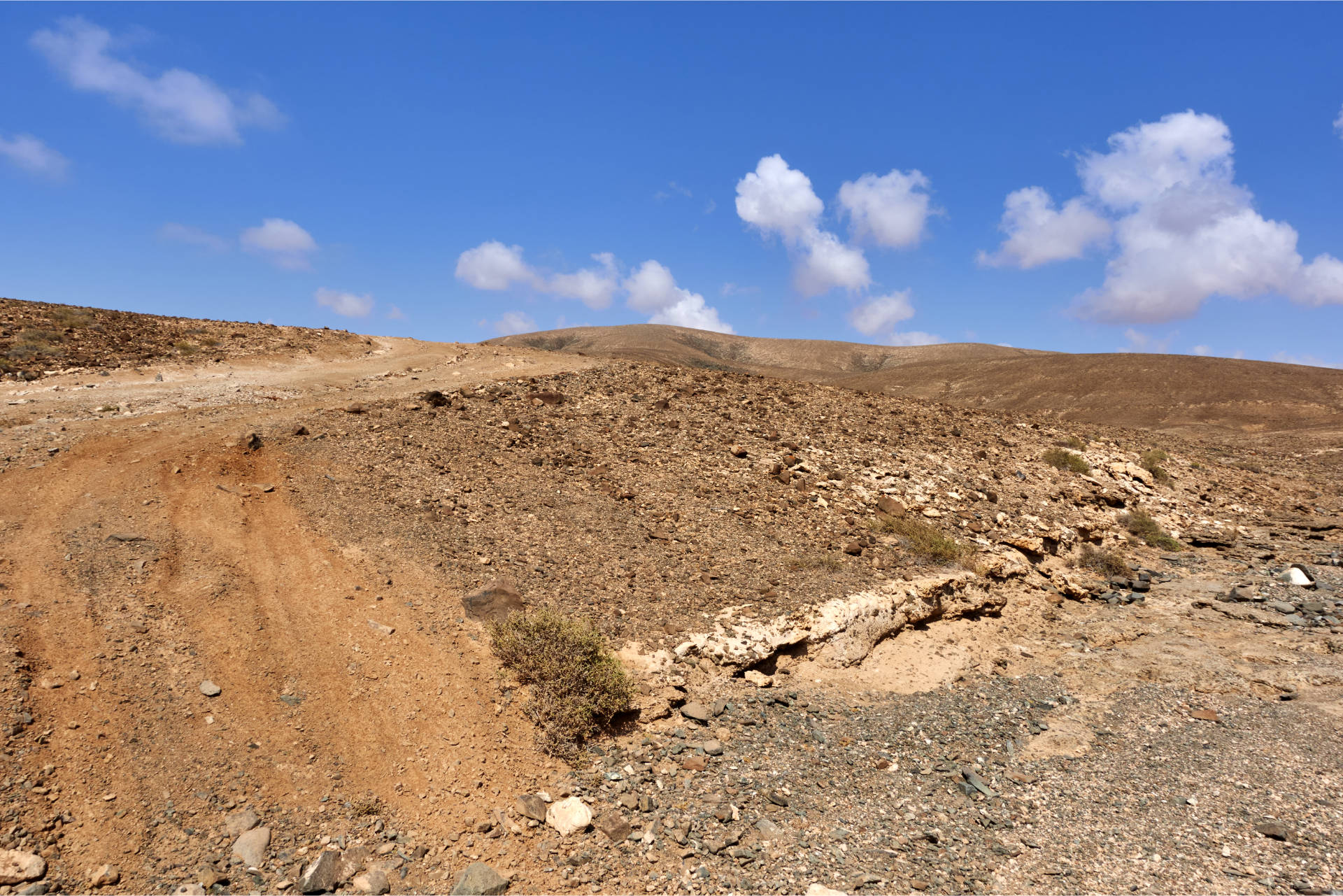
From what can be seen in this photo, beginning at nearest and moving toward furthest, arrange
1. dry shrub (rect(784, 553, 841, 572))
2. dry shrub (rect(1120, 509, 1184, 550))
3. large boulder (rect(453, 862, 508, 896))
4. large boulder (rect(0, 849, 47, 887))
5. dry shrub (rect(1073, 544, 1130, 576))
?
large boulder (rect(0, 849, 47, 887)), large boulder (rect(453, 862, 508, 896)), dry shrub (rect(784, 553, 841, 572)), dry shrub (rect(1073, 544, 1130, 576)), dry shrub (rect(1120, 509, 1184, 550))

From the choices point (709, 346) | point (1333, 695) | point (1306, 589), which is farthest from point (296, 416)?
point (709, 346)

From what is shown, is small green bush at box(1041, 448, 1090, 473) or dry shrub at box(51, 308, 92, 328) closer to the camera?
small green bush at box(1041, 448, 1090, 473)

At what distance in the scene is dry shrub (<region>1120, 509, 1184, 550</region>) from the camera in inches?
478

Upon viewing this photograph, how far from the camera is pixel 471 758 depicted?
206 inches

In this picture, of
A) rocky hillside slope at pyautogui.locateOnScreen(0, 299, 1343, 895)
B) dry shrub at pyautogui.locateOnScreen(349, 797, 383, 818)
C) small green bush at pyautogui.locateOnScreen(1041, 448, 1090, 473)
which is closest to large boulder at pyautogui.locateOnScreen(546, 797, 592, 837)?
rocky hillside slope at pyautogui.locateOnScreen(0, 299, 1343, 895)

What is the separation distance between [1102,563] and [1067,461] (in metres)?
3.40

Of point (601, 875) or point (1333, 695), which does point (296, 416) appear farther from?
point (1333, 695)

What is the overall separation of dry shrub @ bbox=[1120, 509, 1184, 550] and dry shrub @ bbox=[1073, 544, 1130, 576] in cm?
147

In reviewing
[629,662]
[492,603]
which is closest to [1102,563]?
[629,662]

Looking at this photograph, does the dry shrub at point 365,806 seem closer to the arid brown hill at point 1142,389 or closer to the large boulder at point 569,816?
the large boulder at point 569,816

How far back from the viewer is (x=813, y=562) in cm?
864

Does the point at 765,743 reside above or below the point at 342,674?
below

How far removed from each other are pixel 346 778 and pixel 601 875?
203 cm

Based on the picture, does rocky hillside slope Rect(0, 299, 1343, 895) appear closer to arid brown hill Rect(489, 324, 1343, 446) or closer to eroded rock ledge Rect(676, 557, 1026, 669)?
eroded rock ledge Rect(676, 557, 1026, 669)
